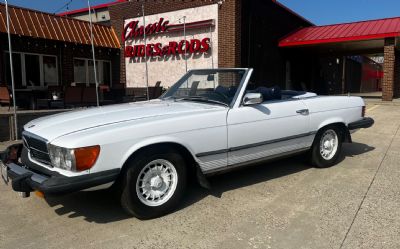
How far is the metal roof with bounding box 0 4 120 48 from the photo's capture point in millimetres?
14060

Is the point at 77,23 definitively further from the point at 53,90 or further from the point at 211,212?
the point at 211,212

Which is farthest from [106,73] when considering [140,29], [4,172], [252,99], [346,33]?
[252,99]

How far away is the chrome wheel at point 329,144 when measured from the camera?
5.71 m

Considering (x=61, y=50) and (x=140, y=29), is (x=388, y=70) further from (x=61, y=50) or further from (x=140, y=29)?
(x=61, y=50)

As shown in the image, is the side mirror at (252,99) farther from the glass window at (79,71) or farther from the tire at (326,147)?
the glass window at (79,71)

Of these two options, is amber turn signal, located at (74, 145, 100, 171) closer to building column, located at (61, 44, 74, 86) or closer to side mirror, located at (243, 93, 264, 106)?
side mirror, located at (243, 93, 264, 106)

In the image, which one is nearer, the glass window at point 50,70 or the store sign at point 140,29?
the glass window at point 50,70

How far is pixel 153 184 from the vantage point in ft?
12.5

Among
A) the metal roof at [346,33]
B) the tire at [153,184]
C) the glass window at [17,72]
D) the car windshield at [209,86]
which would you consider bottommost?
the tire at [153,184]

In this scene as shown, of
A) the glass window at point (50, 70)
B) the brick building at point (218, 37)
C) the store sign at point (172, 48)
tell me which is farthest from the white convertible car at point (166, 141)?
the glass window at point (50, 70)

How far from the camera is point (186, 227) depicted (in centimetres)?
365

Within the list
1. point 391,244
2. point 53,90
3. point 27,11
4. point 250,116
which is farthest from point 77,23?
point 391,244

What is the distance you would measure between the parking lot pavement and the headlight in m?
0.67

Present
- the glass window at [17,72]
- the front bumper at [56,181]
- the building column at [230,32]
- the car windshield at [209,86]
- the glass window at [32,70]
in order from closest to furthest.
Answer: the front bumper at [56,181], the car windshield at [209,86], the glass window at [17,72], the building column at [230,32], the glass window at [32,70]
